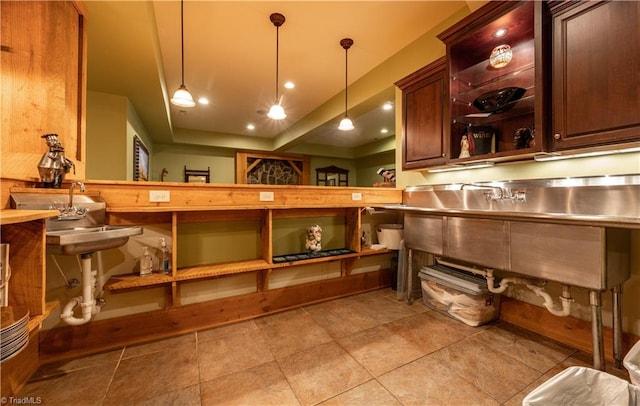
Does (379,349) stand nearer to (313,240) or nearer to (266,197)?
(313,240)

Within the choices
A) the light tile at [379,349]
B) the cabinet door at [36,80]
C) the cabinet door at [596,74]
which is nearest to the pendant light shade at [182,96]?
the cabinet door at [36,80]

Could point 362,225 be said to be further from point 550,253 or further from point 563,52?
point 563,52

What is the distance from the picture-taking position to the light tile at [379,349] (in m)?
1.59

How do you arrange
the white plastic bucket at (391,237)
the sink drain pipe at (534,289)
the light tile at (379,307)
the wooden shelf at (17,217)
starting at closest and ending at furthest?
the wooden shelf at (17,217), the sink drain pipe at (534,289), the light tile at (379,307), the white plastic bucket at (391,237)

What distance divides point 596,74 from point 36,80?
127 inches

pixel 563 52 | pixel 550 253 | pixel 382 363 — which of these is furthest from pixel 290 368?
pixel 563 52

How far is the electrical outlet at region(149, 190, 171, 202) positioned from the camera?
1808 millimetres

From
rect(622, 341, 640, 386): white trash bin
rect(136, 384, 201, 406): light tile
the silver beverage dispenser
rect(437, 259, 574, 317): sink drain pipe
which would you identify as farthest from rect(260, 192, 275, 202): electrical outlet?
rect(622, 341, 640, 386): white trash bin

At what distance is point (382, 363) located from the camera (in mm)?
1597

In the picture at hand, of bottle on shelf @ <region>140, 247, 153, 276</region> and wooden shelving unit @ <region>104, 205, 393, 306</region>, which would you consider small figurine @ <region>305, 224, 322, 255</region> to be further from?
bottle on shelf @ <region>140, 247, 153, 276</region>

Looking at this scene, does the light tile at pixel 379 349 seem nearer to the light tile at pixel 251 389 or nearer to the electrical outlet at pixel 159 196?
the light tile at pixel 251 389

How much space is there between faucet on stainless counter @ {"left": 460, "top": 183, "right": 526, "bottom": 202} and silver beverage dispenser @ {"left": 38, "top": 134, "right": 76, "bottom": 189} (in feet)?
9.56

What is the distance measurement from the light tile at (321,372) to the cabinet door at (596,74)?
1883mm

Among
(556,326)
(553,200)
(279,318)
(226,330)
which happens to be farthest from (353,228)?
(556,326)
